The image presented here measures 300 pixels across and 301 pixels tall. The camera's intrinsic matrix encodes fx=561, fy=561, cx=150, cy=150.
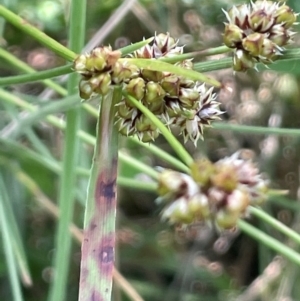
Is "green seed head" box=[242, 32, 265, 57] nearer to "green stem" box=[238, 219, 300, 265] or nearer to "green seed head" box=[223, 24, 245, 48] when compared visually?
"green seed head" box=[223, 24, 245, 48]

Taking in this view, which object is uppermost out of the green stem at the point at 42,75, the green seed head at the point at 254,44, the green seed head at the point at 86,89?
the green seed head at the point at 254,44

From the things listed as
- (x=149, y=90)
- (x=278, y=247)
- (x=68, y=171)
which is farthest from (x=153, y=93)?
(x=278, y=247)

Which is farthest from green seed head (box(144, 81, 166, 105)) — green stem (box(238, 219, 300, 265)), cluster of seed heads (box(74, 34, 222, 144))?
green stem (box(238, 219, 300, 265))

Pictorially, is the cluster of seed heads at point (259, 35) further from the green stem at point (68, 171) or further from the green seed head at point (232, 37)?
the green stem at point (68, 171)

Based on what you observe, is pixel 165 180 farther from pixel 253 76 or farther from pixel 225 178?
pixel 253 76

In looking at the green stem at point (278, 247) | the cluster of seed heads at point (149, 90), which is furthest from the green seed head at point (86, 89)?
the green stem at point (278, 247)

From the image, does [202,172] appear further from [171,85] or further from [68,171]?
[68,171]
